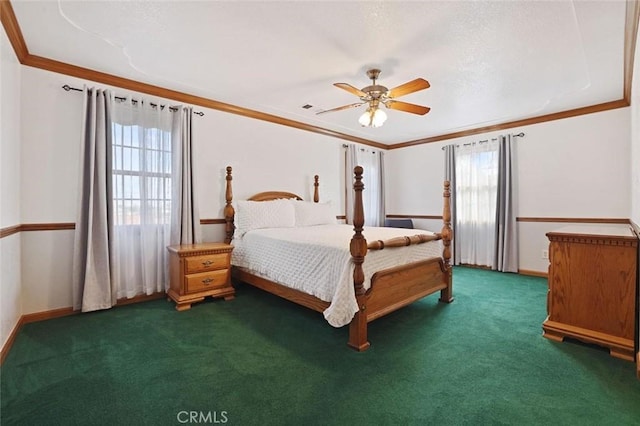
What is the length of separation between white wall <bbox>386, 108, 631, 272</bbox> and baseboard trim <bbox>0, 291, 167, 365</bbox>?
17.1 ft

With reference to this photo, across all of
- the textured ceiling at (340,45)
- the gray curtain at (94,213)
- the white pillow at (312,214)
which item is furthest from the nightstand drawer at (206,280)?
the textured ceiling at (340,45)

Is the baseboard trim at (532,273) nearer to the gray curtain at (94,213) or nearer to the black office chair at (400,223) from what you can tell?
the black office chair at (400,223)

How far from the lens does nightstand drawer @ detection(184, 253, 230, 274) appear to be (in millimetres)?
3167

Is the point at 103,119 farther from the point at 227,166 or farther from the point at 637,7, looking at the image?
the point at 637,7

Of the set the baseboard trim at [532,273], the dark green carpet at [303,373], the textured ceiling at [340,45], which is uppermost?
the textured ceiling at [340,45]

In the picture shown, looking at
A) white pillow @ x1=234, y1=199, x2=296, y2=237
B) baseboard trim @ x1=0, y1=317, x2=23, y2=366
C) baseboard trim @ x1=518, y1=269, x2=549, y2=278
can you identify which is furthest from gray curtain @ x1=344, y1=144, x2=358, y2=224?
baseboard trim @ x1=0, y1=317, x2=23, y2=366

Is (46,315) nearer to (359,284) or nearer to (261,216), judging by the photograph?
(261,216)

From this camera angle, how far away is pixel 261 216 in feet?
12.6

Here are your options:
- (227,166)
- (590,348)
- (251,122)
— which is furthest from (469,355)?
(251,122)

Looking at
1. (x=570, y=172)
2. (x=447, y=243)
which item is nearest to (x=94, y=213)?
(x=447, y=243)

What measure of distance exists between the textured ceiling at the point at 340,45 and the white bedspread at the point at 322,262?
1.65m

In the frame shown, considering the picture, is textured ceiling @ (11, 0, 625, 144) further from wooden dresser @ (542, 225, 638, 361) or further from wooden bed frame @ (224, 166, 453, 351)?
wooden dresser @ (542, 225, 638, 361)

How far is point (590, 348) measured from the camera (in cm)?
224

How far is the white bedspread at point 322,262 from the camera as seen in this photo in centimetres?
227
